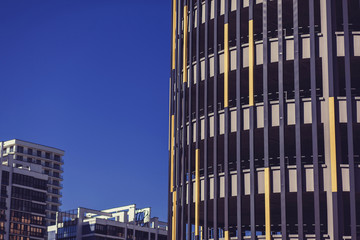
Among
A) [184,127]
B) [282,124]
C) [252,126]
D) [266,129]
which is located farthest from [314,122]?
[184,127]

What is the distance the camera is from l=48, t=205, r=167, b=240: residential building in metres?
178

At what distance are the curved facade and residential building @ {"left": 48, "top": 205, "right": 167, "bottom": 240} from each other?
4797 inches

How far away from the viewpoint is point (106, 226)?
589 ft

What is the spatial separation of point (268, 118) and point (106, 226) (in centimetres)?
13437

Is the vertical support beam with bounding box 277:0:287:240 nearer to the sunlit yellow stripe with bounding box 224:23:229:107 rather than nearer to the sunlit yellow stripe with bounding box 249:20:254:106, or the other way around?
the sunlit yellow stripe with bounding box 249:20:254:106

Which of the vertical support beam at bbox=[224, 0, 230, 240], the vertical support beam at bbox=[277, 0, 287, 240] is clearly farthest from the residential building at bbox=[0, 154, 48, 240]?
the vertical support beam at bbox=[277, 0, 287, 240]

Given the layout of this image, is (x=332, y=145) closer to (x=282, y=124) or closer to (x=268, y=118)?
(x=282, y=124)

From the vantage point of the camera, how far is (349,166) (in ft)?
156

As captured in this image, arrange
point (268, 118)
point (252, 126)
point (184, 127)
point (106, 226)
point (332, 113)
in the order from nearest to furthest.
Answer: point (332, 113)
point (268, 118)
point (252, 126)
point (184, 127)
point (106, 226)

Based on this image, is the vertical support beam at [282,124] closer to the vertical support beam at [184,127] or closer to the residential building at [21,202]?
the vertical support beam at [184,127]

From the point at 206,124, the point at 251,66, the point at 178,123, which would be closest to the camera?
the point at 251,66

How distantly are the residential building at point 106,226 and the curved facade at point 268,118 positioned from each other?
400 ft

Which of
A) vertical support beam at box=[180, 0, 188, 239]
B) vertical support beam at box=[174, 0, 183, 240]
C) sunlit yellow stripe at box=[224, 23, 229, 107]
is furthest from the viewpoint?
vertical support beam at box=[174, 0, 183, 240]

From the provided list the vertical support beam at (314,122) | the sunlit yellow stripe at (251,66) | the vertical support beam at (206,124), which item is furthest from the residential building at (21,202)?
the vertical support beam at (314,122)
